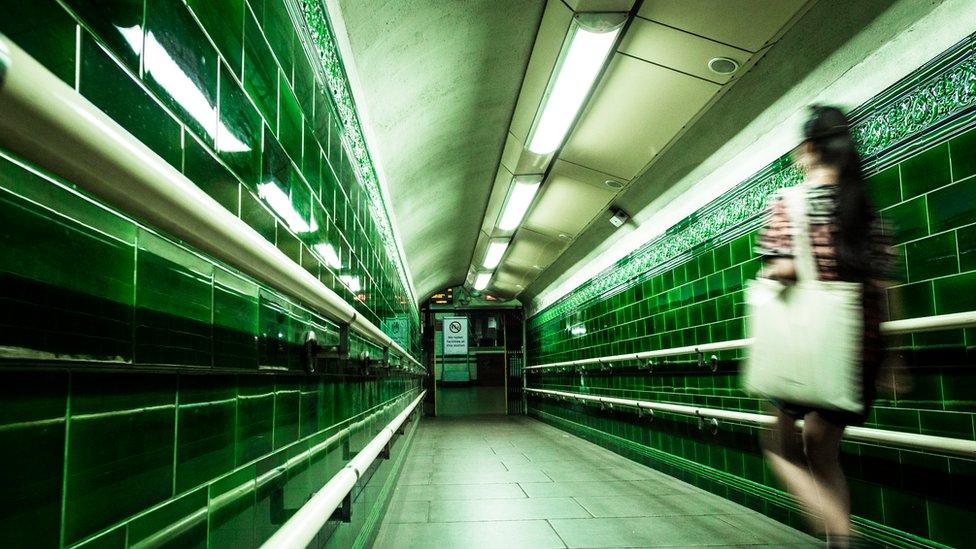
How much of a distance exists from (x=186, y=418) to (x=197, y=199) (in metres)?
0.45

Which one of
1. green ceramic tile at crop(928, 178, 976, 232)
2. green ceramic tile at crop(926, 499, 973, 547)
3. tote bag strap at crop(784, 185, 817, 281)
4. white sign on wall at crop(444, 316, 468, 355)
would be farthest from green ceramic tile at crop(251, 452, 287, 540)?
white sign on wall at crop(444, 316, 468, 355)

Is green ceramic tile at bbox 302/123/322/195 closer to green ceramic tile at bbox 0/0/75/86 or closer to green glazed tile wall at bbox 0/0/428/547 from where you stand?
green glazed tile wall at bbox 0/0/428/547

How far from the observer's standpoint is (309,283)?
3.73ft

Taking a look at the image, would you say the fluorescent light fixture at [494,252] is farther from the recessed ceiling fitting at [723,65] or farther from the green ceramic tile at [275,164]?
the green ceramic tile at [275,164]

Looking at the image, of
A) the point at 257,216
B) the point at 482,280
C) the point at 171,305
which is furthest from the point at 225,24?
the point at 482,280

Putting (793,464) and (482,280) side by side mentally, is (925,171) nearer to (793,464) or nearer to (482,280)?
(793,464)

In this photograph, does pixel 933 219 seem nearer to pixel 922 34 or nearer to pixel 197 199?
pixel 922 34

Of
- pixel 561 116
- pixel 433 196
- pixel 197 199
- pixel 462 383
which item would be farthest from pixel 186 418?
pixel 462 383

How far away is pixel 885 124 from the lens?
248cm

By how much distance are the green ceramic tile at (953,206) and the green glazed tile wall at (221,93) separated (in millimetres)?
2048

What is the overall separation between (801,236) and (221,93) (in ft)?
4.08

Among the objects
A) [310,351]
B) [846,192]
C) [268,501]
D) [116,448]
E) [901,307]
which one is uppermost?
[846,192]

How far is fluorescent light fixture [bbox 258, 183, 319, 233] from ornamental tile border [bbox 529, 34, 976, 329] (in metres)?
2.06

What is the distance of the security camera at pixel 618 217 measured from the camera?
18.9ft
